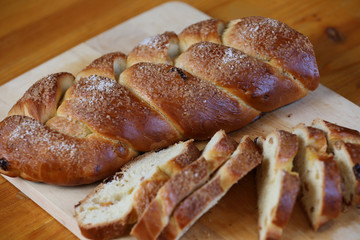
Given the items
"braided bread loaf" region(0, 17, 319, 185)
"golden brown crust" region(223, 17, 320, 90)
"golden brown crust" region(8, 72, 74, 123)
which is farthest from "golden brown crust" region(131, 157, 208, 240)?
"golden brown crust" region(223, 17, 320, 90)

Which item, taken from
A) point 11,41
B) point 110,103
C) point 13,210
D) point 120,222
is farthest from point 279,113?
point 11,41

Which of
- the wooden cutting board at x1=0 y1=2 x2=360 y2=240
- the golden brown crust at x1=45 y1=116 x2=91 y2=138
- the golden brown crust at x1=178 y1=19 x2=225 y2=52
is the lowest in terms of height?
the wooden cutting board at x1=0 y1=2 x2=360 y2=240

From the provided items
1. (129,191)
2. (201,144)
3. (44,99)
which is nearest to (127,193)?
(129,191)

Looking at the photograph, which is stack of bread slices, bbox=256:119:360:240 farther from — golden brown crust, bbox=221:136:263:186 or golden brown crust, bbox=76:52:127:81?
golden brown crust, bbox=76:52:127:81

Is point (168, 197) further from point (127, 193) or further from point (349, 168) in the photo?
point (349, 168)

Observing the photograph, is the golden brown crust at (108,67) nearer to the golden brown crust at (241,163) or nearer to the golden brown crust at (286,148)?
the golden brown crust at (241,163)

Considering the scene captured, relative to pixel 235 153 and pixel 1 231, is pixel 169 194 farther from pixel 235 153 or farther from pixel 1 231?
pixel 1 231

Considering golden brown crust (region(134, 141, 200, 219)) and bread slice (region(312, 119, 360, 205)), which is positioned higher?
golden brown crust (region(134, 141, 200, 219))
